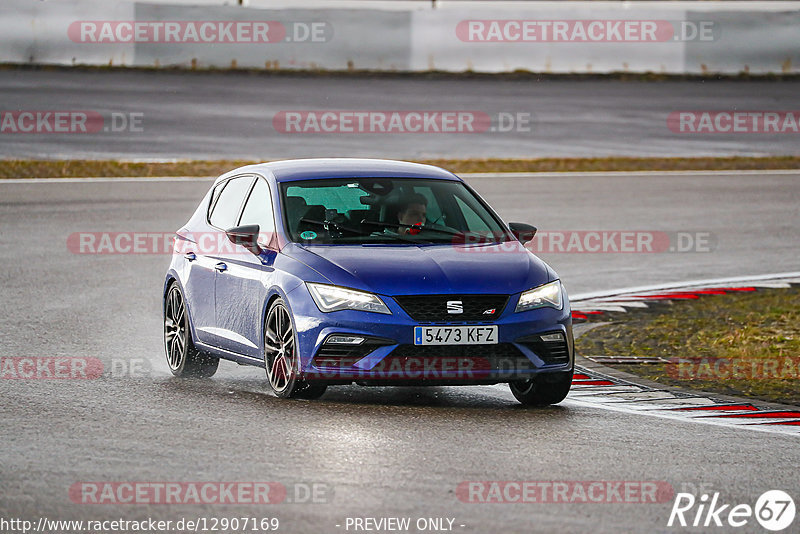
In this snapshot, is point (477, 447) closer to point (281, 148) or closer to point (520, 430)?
point (520, 430)

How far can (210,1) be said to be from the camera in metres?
34.6

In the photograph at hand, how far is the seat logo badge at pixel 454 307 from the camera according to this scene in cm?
944

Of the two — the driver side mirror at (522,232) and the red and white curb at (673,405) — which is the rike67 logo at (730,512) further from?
the driver side mirror at (522,232)

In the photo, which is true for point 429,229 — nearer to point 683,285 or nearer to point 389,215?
point 389,215

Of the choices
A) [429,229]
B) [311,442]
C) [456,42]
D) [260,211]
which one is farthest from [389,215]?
[456,42]

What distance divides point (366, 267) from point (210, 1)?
25.9 metres

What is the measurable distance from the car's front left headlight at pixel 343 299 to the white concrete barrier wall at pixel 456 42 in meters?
25.0

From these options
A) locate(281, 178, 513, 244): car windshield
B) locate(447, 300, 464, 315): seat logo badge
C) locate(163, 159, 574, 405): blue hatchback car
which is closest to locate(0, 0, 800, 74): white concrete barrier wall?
locate(163, 159, 574, 405): blue hatchback car

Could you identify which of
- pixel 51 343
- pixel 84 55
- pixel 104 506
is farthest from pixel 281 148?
pixel 104 506

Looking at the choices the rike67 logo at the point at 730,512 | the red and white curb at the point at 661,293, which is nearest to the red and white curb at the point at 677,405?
the rike67 logo at the point at 730,512

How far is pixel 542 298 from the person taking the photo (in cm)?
976

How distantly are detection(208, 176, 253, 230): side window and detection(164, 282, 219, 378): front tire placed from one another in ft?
1.92

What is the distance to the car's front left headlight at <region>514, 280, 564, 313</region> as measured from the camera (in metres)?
9.64

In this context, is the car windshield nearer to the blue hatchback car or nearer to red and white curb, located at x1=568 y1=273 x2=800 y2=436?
the blue hatchback car
